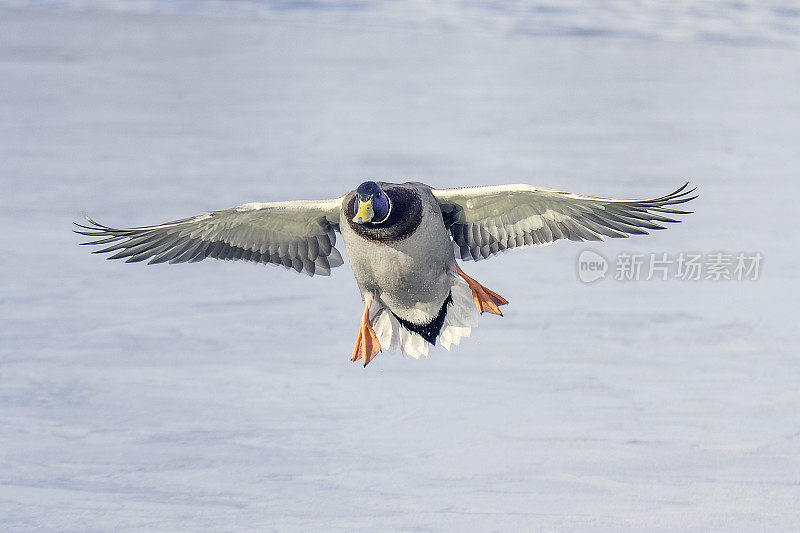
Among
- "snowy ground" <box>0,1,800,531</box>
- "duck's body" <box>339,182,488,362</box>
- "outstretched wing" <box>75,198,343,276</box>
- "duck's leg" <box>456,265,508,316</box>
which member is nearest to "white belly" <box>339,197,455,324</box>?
"duck's body" <box>339,182,488,362</box>

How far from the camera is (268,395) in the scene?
22.8 feet

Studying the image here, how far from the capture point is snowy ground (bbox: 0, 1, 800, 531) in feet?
20.2

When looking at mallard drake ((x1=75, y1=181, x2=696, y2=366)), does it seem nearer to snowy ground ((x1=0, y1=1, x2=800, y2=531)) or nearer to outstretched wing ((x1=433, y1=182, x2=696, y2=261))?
outstretched wing ((x1=433, y1=182, x2=696, y2=261))

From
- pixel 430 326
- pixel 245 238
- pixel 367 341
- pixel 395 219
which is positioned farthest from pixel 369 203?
pixel 245 238

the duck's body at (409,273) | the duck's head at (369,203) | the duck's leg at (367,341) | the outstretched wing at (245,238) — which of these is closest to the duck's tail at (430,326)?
the duck's body at (409,273)

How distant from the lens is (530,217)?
20.4ft

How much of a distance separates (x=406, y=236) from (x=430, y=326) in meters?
0.63

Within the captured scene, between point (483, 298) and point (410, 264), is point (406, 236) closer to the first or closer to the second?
point (410, 264)

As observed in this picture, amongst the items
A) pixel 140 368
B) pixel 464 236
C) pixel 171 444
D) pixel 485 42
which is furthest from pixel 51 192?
pixel 485 42

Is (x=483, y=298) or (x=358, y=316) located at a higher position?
(x=483, y=298)

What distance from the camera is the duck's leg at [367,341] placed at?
594 centimetres

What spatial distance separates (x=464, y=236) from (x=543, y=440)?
1.13 meters

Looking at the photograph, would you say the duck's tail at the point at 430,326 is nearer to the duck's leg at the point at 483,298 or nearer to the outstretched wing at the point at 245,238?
the duck's leg at the point at 483,298

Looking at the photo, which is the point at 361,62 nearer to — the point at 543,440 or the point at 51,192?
the point at 51,192
